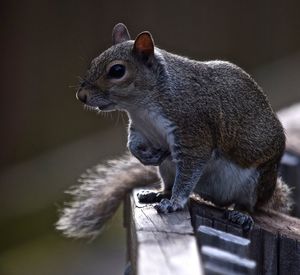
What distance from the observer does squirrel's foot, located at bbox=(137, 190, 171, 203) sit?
351 cm

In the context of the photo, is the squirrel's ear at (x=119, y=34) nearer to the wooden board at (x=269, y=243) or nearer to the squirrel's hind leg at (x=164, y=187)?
the squirrel's hind leg at (x=164, y=187)

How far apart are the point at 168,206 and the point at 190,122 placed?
42cm

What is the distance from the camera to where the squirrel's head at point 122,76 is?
133 inches

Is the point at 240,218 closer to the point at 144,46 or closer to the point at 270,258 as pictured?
the point at 270,258

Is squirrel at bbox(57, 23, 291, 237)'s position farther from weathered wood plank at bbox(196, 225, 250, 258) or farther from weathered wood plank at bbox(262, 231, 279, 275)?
weathered wood plank at bbox(196, 225, 250, 258)

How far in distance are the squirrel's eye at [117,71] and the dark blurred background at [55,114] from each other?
3583mm

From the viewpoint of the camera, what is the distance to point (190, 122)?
3508 mm

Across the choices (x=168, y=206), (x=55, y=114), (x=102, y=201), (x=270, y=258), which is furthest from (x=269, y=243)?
(x=55, y=114)

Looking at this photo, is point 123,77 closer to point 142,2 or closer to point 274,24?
point 142,2

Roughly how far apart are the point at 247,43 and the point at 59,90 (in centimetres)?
219

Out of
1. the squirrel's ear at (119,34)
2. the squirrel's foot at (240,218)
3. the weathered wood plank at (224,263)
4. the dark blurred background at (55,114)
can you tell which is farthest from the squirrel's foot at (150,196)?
the dark blurred background at (55,114)

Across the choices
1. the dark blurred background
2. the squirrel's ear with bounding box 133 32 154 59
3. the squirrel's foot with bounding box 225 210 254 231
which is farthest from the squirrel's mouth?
the dark blurred background

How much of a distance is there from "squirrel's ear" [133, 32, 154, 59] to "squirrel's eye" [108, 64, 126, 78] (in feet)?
0.27

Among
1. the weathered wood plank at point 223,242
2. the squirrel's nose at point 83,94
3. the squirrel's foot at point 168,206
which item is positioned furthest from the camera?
the squirrel's nose at point 83,94
